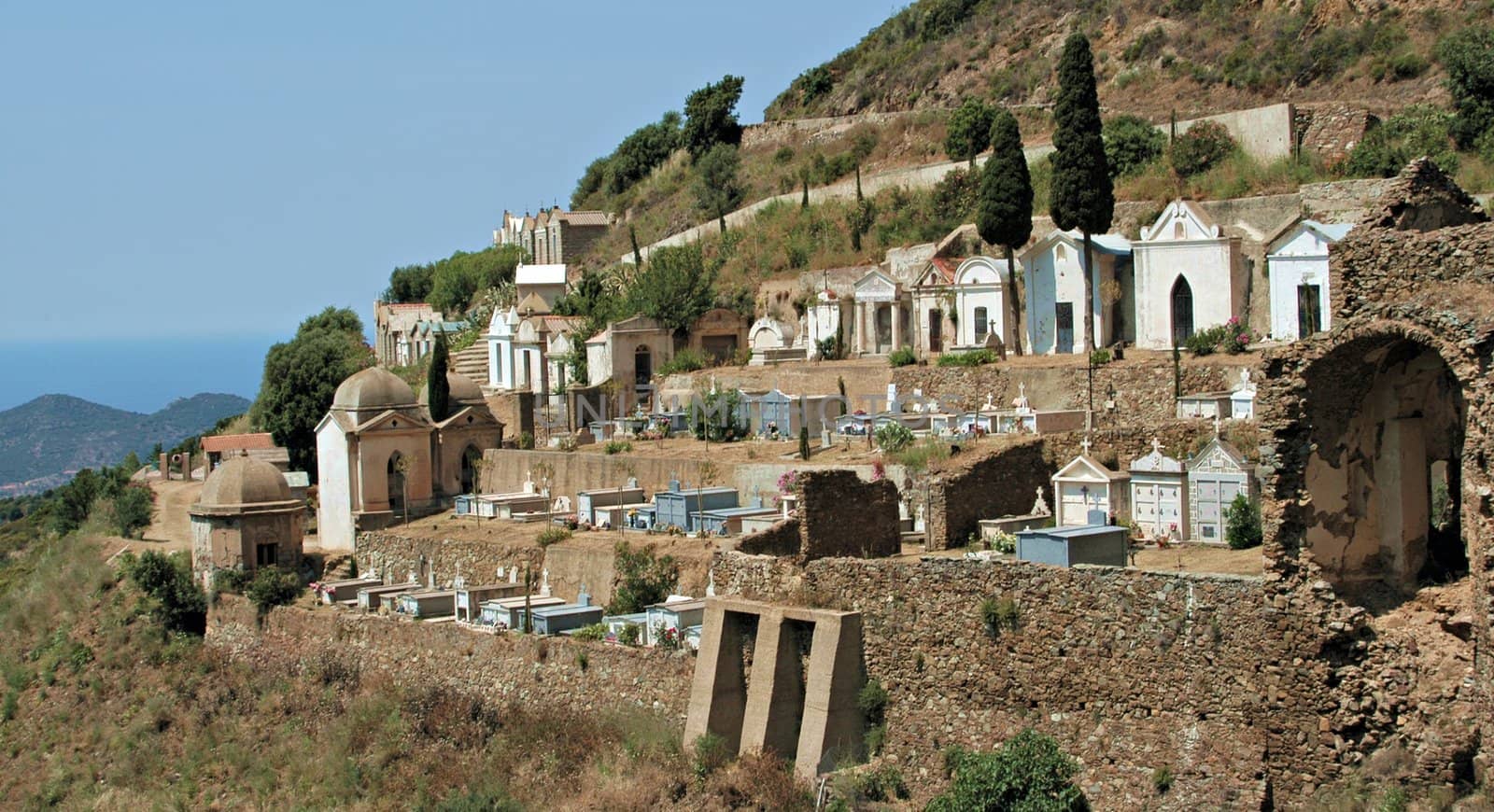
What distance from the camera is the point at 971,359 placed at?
36156 mm

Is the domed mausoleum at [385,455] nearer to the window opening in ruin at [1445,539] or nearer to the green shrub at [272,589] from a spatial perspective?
the green shrub at [272,589]

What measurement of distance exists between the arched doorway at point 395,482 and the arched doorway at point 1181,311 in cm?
1636

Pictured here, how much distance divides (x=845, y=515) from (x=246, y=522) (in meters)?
17.0

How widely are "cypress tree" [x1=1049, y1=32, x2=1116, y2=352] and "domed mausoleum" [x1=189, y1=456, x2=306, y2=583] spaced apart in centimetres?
1677

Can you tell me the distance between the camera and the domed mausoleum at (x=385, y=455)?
3791 centimetres

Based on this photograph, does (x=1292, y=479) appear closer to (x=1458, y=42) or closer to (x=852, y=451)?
(x=852, y=451)

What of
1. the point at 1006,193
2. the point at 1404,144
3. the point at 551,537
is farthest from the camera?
the point at 1404,144

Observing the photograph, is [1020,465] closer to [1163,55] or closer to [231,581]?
[231,581]

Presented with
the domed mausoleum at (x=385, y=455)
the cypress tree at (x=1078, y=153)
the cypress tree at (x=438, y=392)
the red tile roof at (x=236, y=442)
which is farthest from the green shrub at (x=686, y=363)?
the red tile roof at (x=236, y=442)

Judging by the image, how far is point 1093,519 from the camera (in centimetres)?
2470

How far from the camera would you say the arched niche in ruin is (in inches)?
632

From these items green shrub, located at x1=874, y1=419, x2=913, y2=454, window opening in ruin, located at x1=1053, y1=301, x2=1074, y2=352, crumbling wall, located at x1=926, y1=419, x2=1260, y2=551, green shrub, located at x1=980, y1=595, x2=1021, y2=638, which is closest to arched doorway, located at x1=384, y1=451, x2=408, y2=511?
green shrub, located at x1=874, y1=419, x2=913, y2=454

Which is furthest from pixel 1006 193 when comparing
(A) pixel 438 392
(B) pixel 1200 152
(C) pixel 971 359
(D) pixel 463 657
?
(D) pixel 463 657

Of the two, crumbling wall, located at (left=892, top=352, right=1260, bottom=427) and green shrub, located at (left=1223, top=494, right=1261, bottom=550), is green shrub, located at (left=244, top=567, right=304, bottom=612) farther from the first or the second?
green shrub, located at (left=1223, top=494, right=1261, bottom=550)
